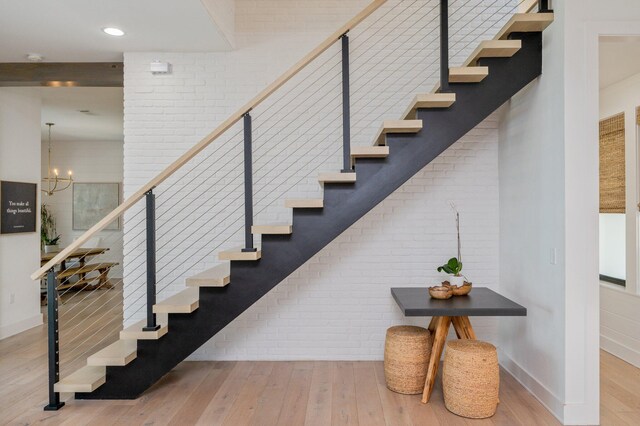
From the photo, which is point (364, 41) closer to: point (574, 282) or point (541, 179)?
point (541, 179)

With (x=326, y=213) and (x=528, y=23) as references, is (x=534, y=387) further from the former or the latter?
(x=528, y=23)

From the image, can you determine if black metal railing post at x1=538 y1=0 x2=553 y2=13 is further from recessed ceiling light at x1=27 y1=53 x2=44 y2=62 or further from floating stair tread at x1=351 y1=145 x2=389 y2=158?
recessed ceiling light at x1=27 y1=53 x2=44 y2=62

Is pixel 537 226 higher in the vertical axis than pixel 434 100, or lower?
lower

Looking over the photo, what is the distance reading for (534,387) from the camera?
3180mm

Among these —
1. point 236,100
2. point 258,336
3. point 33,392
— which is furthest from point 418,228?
point 33,392

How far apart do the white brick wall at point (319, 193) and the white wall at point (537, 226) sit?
0.27 metres

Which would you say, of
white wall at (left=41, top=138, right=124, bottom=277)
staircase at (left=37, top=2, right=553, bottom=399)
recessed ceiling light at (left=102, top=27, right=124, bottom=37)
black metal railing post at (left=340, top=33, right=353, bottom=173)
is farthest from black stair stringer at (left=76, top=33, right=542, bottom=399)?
white wall at (left=41, top=138, right=124, bottom=277)

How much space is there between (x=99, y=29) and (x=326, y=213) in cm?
250

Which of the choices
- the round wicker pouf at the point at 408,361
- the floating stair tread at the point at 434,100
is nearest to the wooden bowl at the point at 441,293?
the round wicker pouf at the point at 408,361

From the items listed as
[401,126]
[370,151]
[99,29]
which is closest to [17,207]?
[99,29]

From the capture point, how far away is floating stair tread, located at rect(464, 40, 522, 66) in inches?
118

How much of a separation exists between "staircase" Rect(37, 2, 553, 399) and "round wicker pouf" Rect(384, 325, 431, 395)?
3.21 ft

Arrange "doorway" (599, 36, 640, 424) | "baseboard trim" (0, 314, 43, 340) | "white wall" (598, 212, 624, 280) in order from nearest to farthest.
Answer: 1. "doorway" (599, 36, 640, 424)
2. "white wall" (598, 212, 624, 280)
3. "baseboard trim" (0, 314, 43, 340)

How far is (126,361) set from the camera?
3033mm
